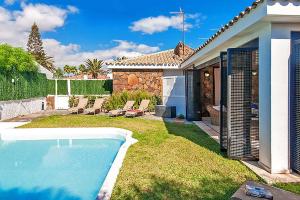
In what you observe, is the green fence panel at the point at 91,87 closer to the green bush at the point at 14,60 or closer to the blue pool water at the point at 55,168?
the green bush at the point at 14,60

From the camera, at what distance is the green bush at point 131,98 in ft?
75.8

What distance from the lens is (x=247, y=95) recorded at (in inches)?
344

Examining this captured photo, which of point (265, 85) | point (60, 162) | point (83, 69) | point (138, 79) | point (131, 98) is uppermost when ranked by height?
point (83, 69)

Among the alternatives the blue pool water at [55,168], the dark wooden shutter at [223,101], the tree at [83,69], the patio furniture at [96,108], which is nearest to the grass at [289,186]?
the dark wooden shutter at [223,101]

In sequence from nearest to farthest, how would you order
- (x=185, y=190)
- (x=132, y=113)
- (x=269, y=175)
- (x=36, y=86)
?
(x=185, y=190), (x=269, y=175), (x=132, y=113), (x=36, y=86)

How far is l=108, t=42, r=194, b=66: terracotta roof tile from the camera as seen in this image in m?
24.3

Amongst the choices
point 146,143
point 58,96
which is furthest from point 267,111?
point 58,96

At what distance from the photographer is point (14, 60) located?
70.4 feet

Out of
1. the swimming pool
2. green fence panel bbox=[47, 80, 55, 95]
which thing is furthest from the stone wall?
the swimming pool

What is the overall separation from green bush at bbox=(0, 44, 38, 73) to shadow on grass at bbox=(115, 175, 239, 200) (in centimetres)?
1752

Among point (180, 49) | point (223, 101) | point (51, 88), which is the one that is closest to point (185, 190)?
point (223, 101)

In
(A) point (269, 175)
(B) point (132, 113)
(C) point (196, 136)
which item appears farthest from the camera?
(B) point (132, 113)

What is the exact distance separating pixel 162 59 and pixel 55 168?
17.8m

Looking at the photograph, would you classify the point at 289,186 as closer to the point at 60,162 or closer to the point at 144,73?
the point at 60,162
